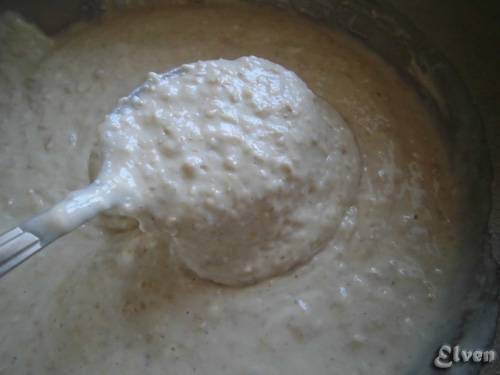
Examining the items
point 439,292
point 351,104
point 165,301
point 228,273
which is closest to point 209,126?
point 228,273

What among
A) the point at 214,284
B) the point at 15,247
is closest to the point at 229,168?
the point at 214,284

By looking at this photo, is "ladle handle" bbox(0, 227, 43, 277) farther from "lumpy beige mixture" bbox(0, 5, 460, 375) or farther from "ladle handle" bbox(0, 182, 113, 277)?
"lumpy beige mixture" bbox(0, 5, 460, 375)

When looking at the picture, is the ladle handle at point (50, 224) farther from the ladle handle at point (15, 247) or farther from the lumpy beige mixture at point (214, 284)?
the lumpy beige mixture at point (214, 284)

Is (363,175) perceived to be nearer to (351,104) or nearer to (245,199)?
(351,104)

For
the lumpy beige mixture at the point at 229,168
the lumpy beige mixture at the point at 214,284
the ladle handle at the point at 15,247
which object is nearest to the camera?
the ladle handle at the point at 15,247

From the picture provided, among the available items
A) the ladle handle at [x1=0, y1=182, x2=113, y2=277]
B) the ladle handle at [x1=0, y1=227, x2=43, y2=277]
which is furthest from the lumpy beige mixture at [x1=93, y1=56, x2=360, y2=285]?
the ladle handle at [x1=0, y1=227, x2=43, y2=277]

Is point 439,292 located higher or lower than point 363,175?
lower

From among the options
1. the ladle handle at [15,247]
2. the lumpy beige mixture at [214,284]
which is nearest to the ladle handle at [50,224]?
the ladle handle at [15,247]

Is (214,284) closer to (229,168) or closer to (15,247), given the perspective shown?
(229,168)

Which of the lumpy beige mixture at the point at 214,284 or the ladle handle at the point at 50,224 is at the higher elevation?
the ladle handle at the point at 50,224
